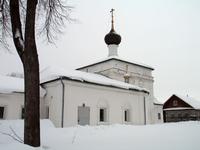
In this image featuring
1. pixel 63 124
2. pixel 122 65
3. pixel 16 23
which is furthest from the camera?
pixel 122 65

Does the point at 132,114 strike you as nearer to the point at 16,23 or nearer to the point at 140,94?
the point at 140,94

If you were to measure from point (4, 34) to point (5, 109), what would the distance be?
8.15 m

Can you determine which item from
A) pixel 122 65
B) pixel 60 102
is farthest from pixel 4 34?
pixel 122 65

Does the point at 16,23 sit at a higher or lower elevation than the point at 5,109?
higher

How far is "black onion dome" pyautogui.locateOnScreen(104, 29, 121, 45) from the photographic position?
30.7 meters

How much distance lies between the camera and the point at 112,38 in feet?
100

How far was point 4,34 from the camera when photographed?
10539 mm

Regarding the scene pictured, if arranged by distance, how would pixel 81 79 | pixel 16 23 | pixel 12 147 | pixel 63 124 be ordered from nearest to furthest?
pixel 12 147 → pixel 16 23 → pixel 63 124 → pixel 81 79

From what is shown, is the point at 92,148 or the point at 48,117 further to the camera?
the point at 48,117

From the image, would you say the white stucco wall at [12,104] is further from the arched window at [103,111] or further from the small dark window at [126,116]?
the small dark window at [126,116]

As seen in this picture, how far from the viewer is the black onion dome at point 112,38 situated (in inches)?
1207

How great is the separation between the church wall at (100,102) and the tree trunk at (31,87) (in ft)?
34.7

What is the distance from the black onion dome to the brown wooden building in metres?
16.7

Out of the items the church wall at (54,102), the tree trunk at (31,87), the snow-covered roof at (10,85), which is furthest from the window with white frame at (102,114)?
the tree trunk at (31,87)
